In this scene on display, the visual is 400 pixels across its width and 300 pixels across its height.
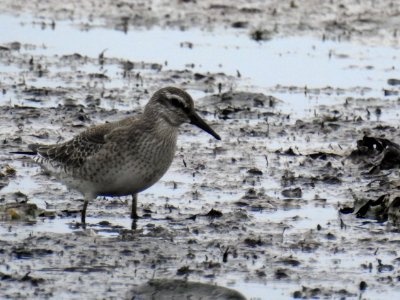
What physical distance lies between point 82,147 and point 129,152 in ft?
2.14

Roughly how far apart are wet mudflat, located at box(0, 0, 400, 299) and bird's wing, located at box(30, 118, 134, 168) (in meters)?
0.44

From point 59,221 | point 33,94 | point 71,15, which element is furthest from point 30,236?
point 71,15

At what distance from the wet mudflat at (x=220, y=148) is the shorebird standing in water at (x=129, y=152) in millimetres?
371

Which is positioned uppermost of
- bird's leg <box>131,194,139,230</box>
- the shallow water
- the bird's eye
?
the shallow water

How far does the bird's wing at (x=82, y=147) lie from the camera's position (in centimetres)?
1189

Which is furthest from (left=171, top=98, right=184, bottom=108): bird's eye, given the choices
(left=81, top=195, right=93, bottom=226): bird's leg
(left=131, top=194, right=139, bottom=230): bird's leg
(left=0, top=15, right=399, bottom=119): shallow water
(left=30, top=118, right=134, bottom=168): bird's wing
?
(left=0, top=15, right=399, bottom=119): shallow water

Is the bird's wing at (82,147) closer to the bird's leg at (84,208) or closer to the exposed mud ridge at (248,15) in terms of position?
the bird's leg at (84,208)

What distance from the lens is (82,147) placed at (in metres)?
12.0

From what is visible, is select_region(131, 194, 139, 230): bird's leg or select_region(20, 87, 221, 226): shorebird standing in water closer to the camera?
select_region(20, 87, 221, 226): shorebird standing in water

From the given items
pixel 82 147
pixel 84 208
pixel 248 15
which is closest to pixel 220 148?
pixel 82 147

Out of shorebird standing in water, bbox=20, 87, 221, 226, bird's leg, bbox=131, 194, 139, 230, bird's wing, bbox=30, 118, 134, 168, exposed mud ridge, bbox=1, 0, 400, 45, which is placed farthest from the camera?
exposed mud ridge, bbox=1, 0, 400, 45

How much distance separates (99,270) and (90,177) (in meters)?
1.97

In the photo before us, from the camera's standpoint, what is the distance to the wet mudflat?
395 inches

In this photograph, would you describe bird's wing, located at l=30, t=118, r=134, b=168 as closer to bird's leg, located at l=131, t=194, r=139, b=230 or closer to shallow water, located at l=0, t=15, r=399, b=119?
bird's leg, located at l=131, t=194, r=139, b=230
